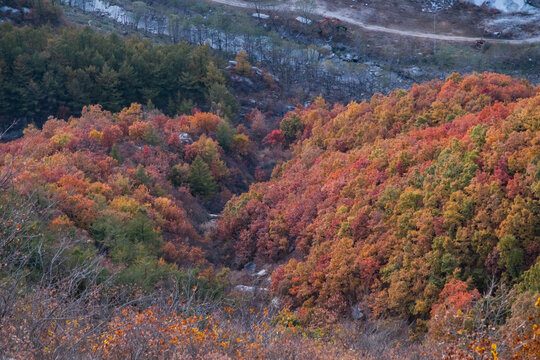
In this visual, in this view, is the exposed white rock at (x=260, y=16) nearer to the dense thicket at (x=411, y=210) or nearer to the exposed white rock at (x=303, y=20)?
the exposed white rock at (x=303, y=20)

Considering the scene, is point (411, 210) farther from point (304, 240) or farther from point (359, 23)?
point (359, 23)

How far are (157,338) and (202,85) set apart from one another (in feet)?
169

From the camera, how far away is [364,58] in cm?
6900

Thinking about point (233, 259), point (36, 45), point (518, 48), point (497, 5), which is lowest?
point (233, 259)

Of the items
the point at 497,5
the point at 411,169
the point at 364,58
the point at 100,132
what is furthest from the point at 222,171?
the point at 497,5

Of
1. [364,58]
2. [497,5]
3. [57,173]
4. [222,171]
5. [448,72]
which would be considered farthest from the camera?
[497,5]

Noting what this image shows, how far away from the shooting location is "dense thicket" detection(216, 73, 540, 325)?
2045 cm

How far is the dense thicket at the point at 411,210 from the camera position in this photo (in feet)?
67.1

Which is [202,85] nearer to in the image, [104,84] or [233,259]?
[104,84]

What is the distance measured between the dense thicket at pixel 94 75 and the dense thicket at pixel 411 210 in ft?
76.9

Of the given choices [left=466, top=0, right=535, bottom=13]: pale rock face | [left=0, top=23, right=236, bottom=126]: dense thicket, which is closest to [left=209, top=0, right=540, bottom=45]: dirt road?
[left=466, top=0, right=535, bottom=13]: pale rock face

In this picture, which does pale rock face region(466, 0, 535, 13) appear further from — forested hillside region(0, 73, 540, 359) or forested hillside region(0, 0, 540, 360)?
forested hillside region(0, 73, 540, 359)

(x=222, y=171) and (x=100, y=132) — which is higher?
(x=100, y=132)

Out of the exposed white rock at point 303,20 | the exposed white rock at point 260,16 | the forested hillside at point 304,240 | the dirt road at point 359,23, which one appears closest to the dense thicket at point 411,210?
the forested hillside at point 304,240
